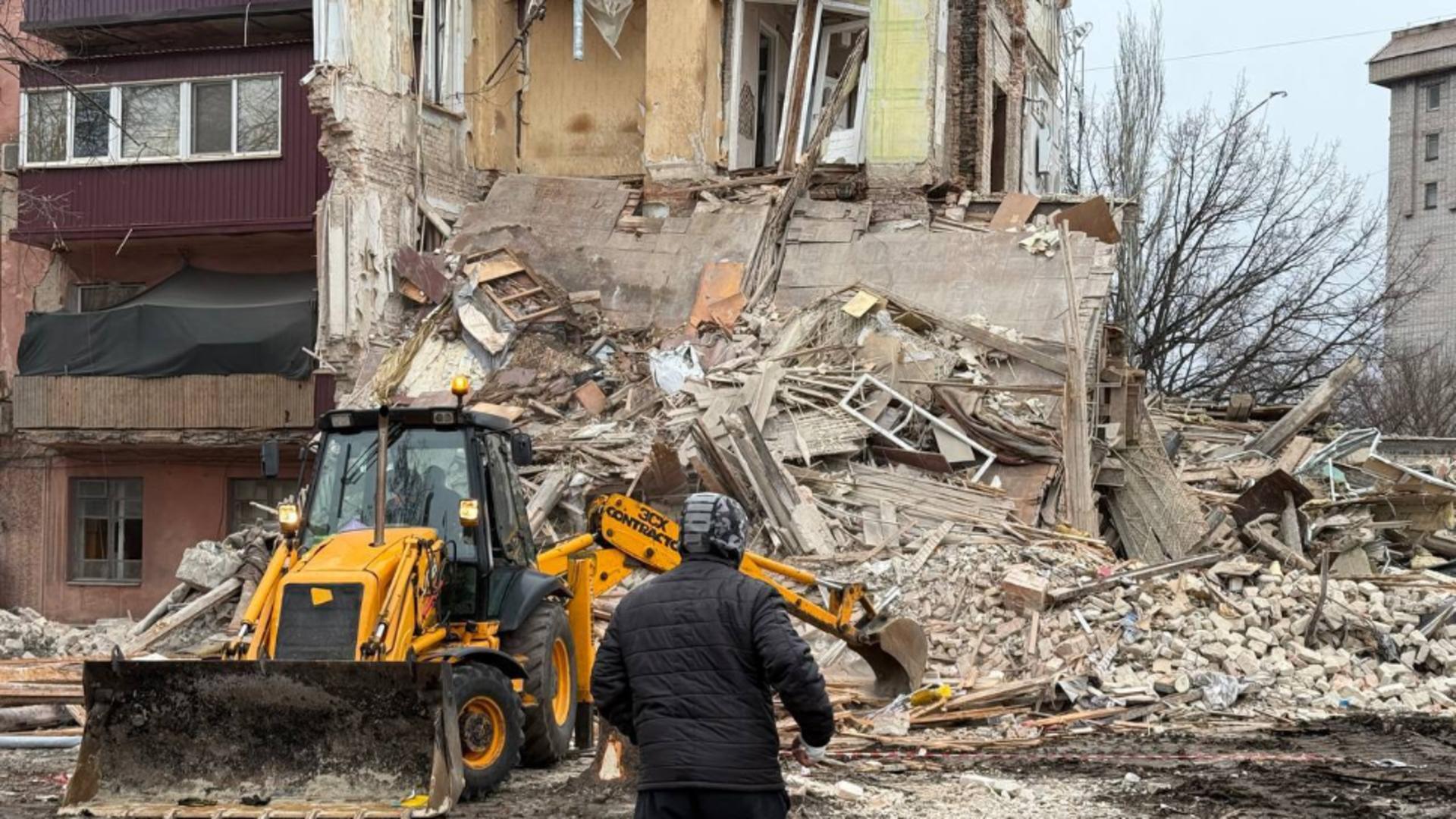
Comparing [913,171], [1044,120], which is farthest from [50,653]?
[1044,120]

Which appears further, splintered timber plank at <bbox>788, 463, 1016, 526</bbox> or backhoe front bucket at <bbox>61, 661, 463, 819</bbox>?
splintered timber plank at <bbox>788, 463, 1016, 526</bbox>

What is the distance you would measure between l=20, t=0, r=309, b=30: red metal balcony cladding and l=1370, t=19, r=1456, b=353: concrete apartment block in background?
52094 mm

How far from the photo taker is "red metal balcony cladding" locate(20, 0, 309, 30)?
80.4ft

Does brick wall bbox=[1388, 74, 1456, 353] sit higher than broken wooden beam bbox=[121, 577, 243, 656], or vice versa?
brick wall bbox=[1388, 74, 1456, 353]

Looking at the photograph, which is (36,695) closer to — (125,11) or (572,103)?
(125,11)

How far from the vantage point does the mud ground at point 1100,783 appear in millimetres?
9094

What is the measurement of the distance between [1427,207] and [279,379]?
56.2m

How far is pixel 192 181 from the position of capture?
24672 millimetres

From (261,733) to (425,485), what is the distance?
6.97ft

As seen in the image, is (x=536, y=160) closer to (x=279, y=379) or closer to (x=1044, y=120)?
(x=279, y=379)

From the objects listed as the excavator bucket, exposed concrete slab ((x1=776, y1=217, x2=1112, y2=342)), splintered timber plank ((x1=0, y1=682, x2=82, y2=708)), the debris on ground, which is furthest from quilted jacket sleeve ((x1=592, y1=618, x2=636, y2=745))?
exposed concrete slab ((x1=776, y1=217, x2=1112, y2=342))

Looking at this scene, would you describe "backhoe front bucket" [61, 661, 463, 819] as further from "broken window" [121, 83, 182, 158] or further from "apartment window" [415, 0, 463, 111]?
"broken window" [121, 83, 182, 158]

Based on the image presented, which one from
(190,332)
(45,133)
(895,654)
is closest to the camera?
(895,654)

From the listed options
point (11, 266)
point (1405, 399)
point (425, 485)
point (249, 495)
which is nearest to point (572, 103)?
Answer: point (249, 495)
